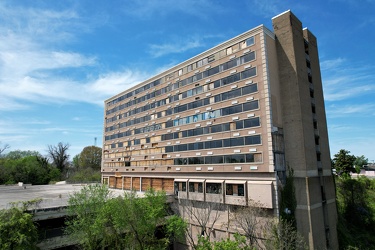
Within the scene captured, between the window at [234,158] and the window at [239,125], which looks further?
the window at [239,125]

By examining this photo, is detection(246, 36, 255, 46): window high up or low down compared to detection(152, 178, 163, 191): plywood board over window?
up

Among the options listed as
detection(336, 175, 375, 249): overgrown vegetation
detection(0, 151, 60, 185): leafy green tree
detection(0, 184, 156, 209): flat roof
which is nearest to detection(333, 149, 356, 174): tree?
detection(336, 175, 375, 249): overgrown vegetation

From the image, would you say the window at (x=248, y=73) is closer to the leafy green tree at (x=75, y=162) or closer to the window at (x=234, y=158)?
the window at (x=234, y=158)

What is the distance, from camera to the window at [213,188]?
32.8m

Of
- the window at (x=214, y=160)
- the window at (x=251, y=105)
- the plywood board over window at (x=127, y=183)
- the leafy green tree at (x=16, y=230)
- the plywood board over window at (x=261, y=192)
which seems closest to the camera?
the leafy green tree at (x=16, y=230)

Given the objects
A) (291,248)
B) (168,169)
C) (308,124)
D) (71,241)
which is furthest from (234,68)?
(71,241)

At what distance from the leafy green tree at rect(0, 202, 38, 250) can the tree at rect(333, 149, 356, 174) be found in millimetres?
62085

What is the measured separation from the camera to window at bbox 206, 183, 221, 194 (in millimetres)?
32781

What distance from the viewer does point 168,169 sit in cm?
4138

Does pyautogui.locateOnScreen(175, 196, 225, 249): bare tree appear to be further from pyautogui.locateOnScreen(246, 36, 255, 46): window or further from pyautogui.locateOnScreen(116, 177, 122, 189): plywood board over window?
pyautogui.locateOnScreen(246, 36, 255, 46): window

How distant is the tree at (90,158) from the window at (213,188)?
7338 centimetres

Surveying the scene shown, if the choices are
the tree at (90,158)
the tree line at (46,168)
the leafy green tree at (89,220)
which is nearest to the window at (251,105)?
the leafy green tree at (89,220)

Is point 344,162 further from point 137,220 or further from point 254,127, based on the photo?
point 137,220

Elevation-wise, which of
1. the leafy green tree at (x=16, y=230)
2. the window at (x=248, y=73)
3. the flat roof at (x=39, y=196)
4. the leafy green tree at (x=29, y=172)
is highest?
the window at (x=248, y=73)
